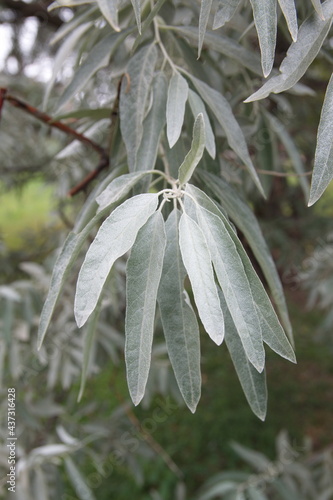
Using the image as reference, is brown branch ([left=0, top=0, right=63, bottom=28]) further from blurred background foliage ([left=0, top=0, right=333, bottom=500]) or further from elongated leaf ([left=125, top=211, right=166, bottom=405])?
elongated leaf ([left=125, top=211, right=166, bottom=405])

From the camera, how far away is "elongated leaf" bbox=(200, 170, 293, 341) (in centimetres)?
59

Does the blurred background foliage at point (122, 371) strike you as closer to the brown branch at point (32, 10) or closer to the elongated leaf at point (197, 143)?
the brown branch at point (32, 10)

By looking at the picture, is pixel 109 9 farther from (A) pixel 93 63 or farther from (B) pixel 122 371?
(B) pixel 122 371

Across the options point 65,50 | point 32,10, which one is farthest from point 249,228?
point 32,10

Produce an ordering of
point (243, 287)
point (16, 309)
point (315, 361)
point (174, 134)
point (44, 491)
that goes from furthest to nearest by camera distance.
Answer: point (315, 361)
point (16, 309)
point (44, 491)
point (174, 134)
point (243, 287)

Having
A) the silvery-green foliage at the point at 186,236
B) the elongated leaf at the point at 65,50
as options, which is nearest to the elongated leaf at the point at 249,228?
the silvery-green foliage at the point at 186,236

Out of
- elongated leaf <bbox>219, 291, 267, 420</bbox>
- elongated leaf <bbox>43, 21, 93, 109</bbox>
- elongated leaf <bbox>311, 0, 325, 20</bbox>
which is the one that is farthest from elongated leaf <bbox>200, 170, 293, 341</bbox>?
elongated leaf <bbox>43, 21, 93, 109</bbox>

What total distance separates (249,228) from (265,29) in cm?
22

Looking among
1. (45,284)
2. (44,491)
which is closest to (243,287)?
(44,491)

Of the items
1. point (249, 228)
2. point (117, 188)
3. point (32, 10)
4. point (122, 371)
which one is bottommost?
point (122, 371)

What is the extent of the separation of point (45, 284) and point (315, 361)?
261 cm

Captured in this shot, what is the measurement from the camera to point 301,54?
1.52 ft

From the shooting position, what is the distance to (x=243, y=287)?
0.42 m

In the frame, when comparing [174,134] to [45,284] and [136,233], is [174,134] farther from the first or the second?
[45,284]
